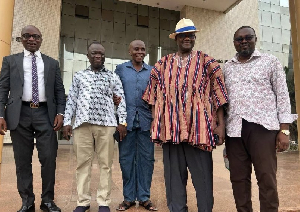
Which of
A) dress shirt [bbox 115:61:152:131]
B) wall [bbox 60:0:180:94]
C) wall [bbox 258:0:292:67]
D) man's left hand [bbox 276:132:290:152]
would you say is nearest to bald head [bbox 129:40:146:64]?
dress shirt [bbox 115:61:152:131]

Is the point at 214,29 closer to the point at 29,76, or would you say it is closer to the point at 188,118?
the point at 29,76

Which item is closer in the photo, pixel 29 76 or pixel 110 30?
pixel 29 76

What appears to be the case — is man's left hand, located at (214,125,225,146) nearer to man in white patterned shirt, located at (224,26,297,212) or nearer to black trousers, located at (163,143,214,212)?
man in white patterned shirt, located at (224,26,297,212)

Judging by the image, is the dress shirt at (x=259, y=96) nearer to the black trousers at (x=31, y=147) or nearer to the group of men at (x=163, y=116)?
the group of men at (x=163, y=116)

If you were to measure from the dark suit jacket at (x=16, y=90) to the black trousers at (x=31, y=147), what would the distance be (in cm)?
8

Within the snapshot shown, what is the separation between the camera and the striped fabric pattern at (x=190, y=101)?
8.29ft

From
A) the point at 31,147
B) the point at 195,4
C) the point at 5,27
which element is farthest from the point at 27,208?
the point at 195,4

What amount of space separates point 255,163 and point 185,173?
66cm

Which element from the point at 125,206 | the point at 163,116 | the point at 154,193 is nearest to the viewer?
the point at 163,116

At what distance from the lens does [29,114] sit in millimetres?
3066

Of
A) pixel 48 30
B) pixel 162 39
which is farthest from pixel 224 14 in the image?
pixel 48 30

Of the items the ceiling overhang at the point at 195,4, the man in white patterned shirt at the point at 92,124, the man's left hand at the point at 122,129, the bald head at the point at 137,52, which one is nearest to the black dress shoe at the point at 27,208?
the man in white patterned shirt at the point at 92,124

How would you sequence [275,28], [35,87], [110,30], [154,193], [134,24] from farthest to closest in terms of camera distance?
[275,28] < [134,24] < [110,30] < [154,193] < [35,87]

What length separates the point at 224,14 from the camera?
59.9 feet
